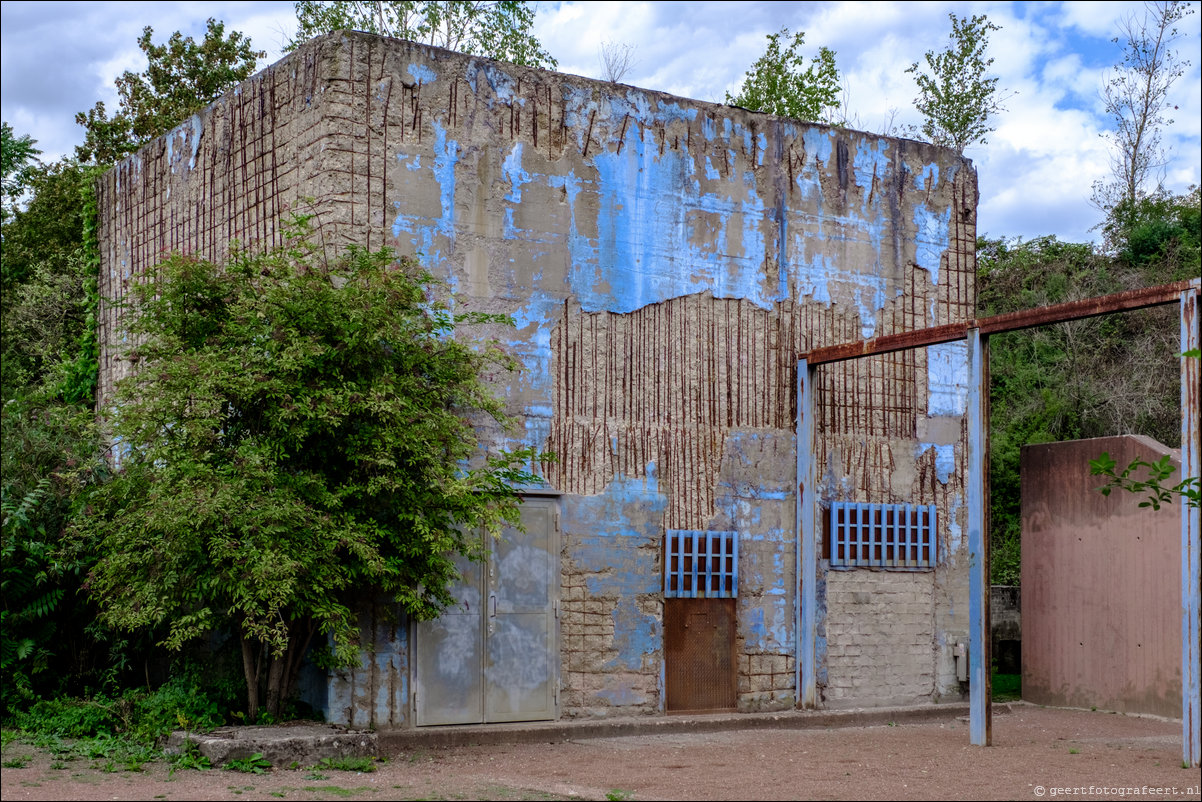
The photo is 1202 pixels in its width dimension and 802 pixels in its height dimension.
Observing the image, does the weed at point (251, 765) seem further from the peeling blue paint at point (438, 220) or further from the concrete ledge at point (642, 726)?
the peeling blue paint at point (438, 220)

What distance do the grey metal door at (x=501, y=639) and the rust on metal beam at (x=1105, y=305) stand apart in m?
4.26

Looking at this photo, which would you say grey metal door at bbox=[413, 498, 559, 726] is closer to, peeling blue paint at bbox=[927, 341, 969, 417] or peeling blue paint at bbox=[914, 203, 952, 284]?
peeling blue paint at bbox=[927, 341, 969, 417]

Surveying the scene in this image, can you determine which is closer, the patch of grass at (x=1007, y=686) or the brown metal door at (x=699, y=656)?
the brown metal door at (x=699, y=656)

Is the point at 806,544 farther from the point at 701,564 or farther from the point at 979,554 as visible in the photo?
the point at 979,554

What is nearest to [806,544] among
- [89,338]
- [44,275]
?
[89,338]

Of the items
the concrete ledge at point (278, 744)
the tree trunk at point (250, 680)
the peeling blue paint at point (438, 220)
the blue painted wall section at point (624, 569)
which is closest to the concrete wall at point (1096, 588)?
the blue painted wall section at point (624, 569)

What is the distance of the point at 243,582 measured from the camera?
372 inches

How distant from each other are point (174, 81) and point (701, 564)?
1525 cm

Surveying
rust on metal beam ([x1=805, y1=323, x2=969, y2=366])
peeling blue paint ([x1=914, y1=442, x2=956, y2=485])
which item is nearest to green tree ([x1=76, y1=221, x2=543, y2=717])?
rust on metal beam ([x1=805, y1=323, x2=969, y2=366])

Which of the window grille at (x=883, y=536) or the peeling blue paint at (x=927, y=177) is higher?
the peeling blue paint at (x=927, y=177)

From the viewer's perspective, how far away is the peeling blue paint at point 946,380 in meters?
14.1

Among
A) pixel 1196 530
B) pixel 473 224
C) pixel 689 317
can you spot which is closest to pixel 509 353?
pixel 473 224

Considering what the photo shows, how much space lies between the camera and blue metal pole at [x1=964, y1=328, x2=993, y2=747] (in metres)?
11.2

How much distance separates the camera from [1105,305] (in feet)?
34.1
